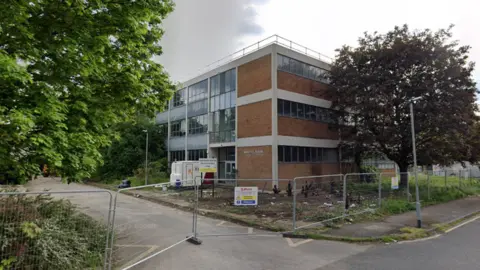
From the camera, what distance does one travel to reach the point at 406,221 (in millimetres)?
11766

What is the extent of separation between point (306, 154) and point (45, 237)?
2276 cm

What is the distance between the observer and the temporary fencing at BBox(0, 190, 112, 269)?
203 inches

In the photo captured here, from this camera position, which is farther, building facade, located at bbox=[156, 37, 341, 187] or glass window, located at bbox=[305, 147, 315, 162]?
glass window, located at bbox=[305, 147, 315, 162]

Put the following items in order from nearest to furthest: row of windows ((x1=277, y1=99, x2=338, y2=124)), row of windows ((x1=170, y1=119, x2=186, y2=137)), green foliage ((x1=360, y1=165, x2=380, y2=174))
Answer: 1. row of windows ((x1=277, y1=99, x2=338, y2=124))
2. green foliage ((x1=360, y1=165, x2=380, y2=174))
3. row of windows ((x1=170, y1=119, x2=186, y2=137))

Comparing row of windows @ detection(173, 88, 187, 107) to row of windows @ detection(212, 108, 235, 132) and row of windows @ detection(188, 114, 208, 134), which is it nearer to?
row of windows @ detection(188, 114, 208, 134)

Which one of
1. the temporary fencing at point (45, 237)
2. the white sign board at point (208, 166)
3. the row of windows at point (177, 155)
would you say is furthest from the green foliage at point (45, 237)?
the row of windows at point (177, 155)

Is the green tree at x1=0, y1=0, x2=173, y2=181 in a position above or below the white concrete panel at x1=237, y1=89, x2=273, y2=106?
below

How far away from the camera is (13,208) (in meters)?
5.69

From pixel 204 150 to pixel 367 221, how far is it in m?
21.6

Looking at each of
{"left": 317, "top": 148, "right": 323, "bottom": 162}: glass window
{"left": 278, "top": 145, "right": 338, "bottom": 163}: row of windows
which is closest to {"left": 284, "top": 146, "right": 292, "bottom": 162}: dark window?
{"left": 278, "top": 145, "right": 338, "bottom": 163}: row of windows

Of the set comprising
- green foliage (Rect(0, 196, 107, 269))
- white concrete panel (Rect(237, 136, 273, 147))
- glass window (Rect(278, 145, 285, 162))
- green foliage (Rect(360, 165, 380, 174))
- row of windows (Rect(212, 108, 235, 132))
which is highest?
row of windows (Rect(212, 108, 235, 132))

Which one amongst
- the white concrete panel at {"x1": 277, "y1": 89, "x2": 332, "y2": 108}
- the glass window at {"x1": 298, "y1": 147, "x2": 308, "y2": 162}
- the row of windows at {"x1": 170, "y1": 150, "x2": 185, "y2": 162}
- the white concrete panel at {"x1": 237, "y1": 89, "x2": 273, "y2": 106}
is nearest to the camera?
the white concrete panel at {"x1": 237, "y1": 89, "x2": 273, "y2": 106}

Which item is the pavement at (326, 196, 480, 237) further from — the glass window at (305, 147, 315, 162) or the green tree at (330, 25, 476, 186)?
the glass window at (305, 147, 315, 162)

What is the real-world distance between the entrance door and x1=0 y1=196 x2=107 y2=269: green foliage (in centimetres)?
2049
